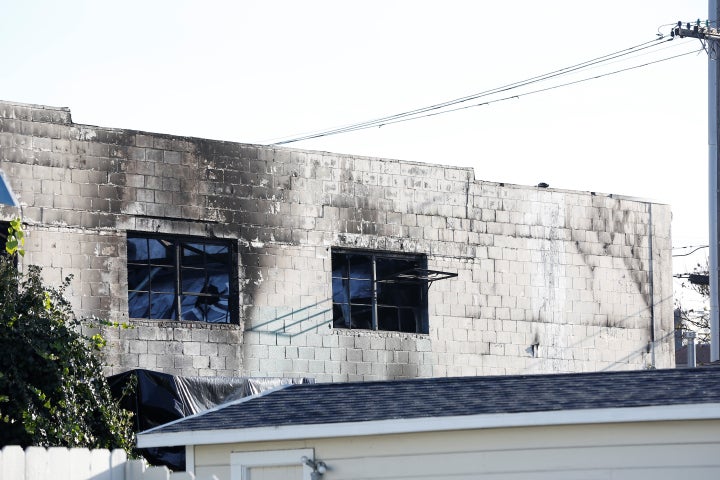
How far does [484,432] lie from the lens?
40.6 feet

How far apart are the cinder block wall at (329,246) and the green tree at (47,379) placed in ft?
6.20

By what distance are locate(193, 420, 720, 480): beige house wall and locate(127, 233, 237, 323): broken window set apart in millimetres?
8142

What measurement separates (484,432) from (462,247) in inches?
449

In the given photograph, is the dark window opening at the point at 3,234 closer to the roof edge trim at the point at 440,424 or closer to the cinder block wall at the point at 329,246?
the cinder block wall at the point at 329,246

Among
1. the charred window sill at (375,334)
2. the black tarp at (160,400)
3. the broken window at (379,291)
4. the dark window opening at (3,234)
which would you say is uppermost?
the dark window opening at (3,234)

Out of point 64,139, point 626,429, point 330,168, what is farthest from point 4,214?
point 626,429

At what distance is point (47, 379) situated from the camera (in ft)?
57.0

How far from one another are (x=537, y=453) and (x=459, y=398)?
1190mm

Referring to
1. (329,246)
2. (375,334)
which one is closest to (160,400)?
(329,246)

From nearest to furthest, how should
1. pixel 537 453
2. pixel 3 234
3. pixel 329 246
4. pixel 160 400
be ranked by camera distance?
pixel 537 453 → pixel 160 400 → pixel 3 234 → pixel 329 246

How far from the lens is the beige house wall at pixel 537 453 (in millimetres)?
11812

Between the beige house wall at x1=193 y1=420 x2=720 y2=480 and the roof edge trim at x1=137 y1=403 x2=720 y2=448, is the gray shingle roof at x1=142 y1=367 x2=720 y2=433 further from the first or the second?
the beige house wall at x1=193 y1=420 x2=720 y2=480

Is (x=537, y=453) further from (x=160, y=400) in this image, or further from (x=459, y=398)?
(x=160, y=400)

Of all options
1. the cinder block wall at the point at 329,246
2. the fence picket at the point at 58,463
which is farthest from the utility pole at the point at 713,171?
the fence picket at the point at 58,463
